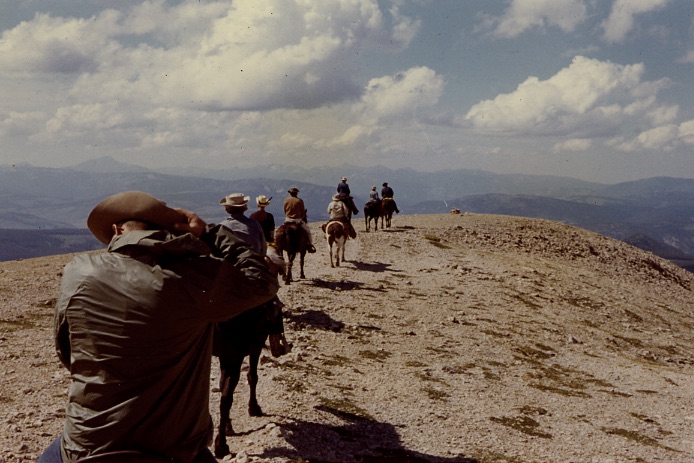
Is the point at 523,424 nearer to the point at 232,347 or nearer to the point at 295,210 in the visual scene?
the point at 232,347

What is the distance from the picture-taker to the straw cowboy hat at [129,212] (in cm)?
322

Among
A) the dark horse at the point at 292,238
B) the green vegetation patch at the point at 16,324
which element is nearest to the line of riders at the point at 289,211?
the dark horse at the point at 292,238

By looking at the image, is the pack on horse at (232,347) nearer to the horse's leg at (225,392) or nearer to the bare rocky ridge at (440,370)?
the horse's leg at (225,392)

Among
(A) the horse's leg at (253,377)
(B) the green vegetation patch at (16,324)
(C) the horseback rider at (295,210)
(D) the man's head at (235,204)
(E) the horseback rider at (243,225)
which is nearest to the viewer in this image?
(A) the horse's leg at (253,377)

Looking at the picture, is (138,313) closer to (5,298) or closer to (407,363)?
(407,363)

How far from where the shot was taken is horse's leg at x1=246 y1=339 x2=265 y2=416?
7.98 meters

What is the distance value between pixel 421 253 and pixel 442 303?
9.69 m

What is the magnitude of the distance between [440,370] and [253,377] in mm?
5748

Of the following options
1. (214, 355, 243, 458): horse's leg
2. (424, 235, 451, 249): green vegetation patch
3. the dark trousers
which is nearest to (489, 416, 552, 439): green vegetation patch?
(214, 355, 243, 458): horse's leg

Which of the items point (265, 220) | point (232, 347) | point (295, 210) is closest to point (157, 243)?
point (232, 347)

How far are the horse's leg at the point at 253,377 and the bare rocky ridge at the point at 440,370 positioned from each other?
177mm

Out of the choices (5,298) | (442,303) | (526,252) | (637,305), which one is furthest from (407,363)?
(526,252)

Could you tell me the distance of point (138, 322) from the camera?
2988 millimetres

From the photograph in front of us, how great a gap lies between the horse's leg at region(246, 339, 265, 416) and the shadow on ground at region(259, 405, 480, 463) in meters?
0.62
